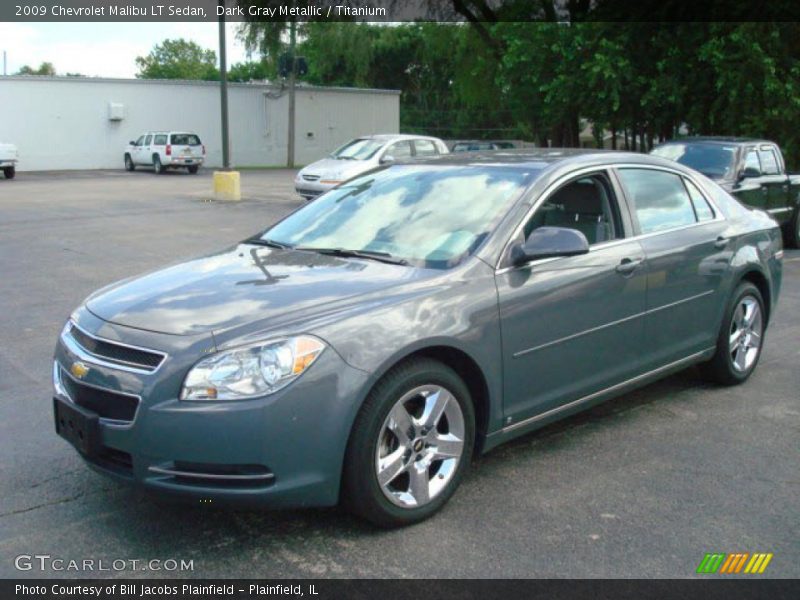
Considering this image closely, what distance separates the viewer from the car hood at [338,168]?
1905cm

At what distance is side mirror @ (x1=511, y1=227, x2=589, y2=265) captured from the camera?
4301 mm

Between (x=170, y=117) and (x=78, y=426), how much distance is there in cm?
4158

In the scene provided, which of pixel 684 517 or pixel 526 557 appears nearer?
pixel 526 557

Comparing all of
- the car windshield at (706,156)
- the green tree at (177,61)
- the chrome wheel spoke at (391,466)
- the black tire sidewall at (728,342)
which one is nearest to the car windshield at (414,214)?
the chrome wheel spoke at (391,466)

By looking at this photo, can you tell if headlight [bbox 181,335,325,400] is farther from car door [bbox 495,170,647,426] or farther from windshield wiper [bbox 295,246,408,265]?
car door [bbox 495,170,647,426]

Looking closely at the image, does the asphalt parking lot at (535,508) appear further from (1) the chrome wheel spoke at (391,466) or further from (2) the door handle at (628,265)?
(2) the door handle at (628,265)

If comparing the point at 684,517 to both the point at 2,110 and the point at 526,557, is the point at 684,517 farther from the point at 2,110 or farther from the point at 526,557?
the point at 2,110

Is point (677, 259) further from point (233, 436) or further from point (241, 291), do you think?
point (233, 436)

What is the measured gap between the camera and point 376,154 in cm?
1989

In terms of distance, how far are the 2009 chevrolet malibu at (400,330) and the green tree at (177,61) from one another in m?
103

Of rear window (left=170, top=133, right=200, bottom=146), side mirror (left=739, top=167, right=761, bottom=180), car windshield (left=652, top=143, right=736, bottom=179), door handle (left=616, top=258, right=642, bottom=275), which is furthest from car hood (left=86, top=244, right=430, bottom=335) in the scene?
rear window (left=170, top=133, right=200, bottom=146)

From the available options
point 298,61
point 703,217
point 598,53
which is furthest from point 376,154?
point 298,61
